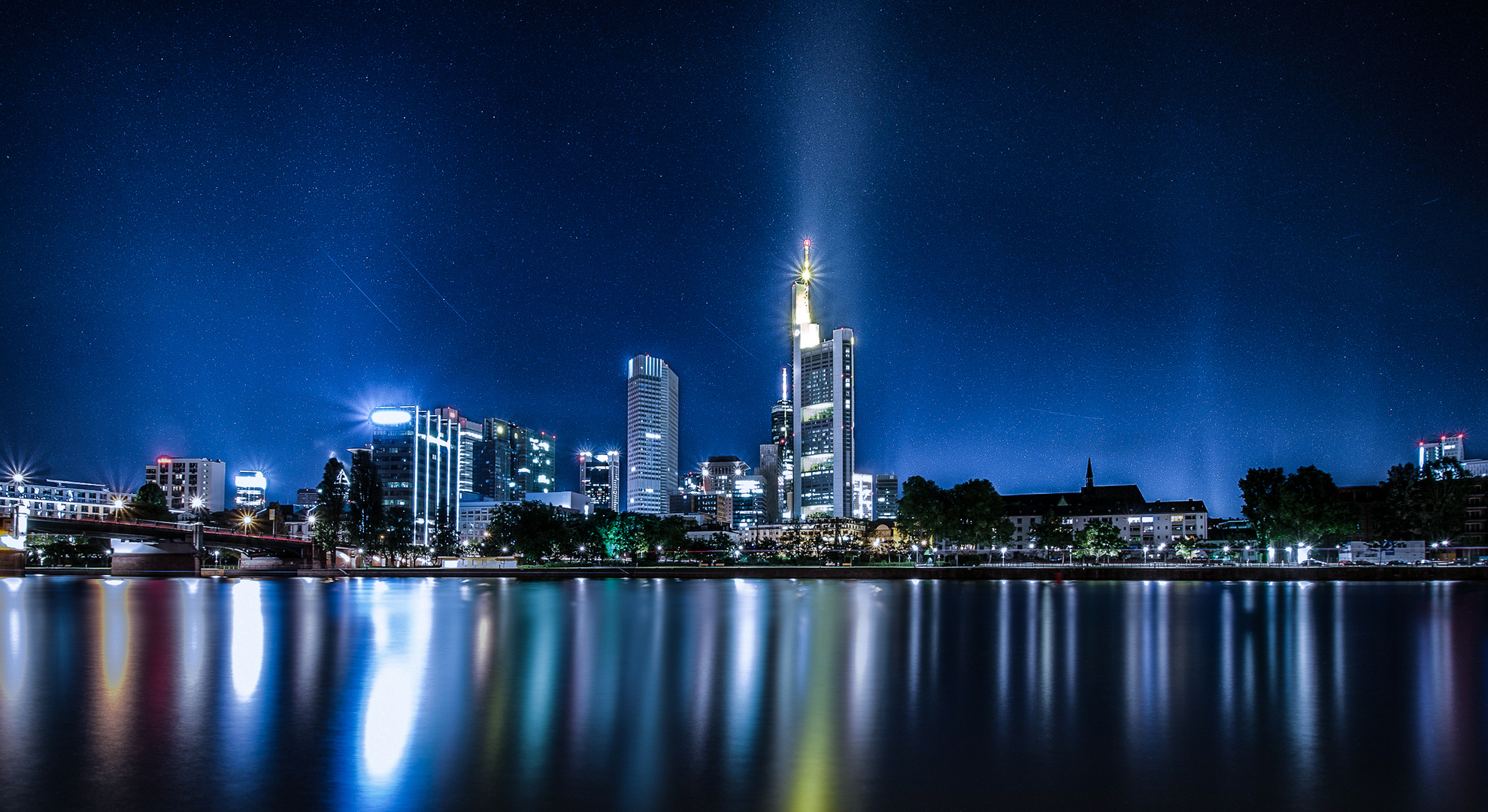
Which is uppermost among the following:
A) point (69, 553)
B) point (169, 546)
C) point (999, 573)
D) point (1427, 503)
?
point (1427, 503)

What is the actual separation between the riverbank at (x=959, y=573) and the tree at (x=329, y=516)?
5183mm

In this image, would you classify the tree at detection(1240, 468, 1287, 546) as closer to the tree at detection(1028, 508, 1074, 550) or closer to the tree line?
the tree line

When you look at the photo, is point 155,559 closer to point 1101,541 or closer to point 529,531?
point 529,531

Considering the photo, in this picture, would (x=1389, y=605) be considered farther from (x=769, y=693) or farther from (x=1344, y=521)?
(x=1344, y=521)

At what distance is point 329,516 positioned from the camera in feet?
422

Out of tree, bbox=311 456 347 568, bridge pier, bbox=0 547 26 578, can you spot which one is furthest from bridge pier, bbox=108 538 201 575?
tree, bbox=311 456 347 568

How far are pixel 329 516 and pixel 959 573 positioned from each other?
8523cm

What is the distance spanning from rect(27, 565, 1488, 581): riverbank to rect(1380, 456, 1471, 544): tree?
14.4 m

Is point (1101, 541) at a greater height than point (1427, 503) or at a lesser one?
lesser

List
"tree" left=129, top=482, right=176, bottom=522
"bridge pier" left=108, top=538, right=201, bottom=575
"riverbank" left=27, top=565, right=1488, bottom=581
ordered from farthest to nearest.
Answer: "tree" left=129, top=482, right=176, bottom=522 < "bridge pier" left=108, top=538, right=201, bottom=575 < "riverbank" left=27, top=565, right=1488, bottom=581

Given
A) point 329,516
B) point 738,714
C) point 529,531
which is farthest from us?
point 329,516

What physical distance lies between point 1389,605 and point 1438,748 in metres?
51.0

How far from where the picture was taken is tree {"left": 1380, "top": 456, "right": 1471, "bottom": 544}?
115 metres

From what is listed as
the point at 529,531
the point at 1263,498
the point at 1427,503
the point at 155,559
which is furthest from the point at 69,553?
the point at 1427,503
